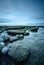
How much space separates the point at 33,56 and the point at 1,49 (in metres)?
1.77

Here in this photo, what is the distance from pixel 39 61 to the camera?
377 centimetres

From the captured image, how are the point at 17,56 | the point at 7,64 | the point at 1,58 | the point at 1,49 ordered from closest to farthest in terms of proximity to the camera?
the point at 7,64, the point at 17,56, the point at 1,58, the point at 1,49

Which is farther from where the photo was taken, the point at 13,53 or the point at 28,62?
the point at 13,53

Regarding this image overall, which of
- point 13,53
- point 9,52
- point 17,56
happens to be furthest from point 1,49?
point 17,56

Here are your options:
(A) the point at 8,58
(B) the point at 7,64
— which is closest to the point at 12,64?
(B) the point at 7,64

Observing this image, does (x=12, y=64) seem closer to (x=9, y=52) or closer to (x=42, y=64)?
(x=9, y=52)

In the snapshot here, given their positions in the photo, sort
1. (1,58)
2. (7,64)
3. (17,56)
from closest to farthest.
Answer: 1. (7,64)
2. (17,56)
3. (1,58)

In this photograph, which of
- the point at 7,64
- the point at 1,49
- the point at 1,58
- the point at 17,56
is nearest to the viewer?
the point at 7,64

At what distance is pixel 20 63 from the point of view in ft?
11.9

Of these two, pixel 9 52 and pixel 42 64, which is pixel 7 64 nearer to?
pixel 9 52

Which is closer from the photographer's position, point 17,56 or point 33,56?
point 17,56

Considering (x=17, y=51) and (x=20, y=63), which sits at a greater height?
(x=17, y=51)

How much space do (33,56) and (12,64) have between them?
4.07 feet

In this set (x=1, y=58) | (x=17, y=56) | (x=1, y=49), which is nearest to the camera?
(x=17, y=56)
